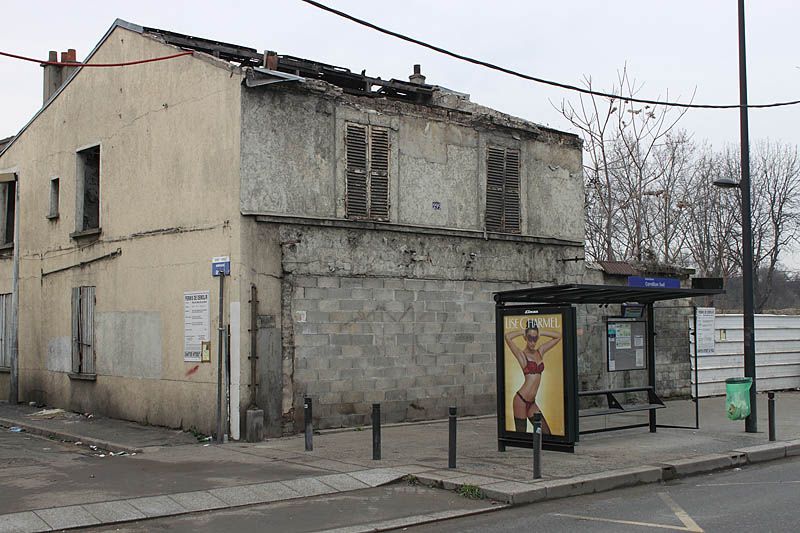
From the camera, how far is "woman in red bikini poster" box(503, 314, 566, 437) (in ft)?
43.0

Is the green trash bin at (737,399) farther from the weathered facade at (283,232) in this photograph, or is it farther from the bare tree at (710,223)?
the bare tree at (710,223)

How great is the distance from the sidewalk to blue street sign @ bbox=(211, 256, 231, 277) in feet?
9.48

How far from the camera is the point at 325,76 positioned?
19.1 m

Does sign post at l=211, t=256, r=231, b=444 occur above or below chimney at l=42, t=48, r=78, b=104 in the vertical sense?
below

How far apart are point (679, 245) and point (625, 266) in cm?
1973

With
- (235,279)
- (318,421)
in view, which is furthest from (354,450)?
(235,279)

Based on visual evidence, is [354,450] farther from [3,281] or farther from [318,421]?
[3,281]

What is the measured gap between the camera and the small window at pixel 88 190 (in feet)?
64.8

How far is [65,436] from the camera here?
15.5m

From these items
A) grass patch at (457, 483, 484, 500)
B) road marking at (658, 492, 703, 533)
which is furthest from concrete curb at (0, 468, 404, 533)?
road marking at (658, 492, 703, 533)

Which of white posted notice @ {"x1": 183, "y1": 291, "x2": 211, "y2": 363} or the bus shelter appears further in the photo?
white posted notice @ {"x1": 183, "y1": 291, "x2": 211, "y2": 363}

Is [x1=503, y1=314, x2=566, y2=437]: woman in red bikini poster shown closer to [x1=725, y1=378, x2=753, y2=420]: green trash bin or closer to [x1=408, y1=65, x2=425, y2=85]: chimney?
[x1=725, y1=378, x2=753, y2=420]: green trash bin

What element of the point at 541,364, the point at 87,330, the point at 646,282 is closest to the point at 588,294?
the point at 541,364

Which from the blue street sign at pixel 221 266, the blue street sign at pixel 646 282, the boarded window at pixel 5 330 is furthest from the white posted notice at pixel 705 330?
the boarded window at pixel 5 330
